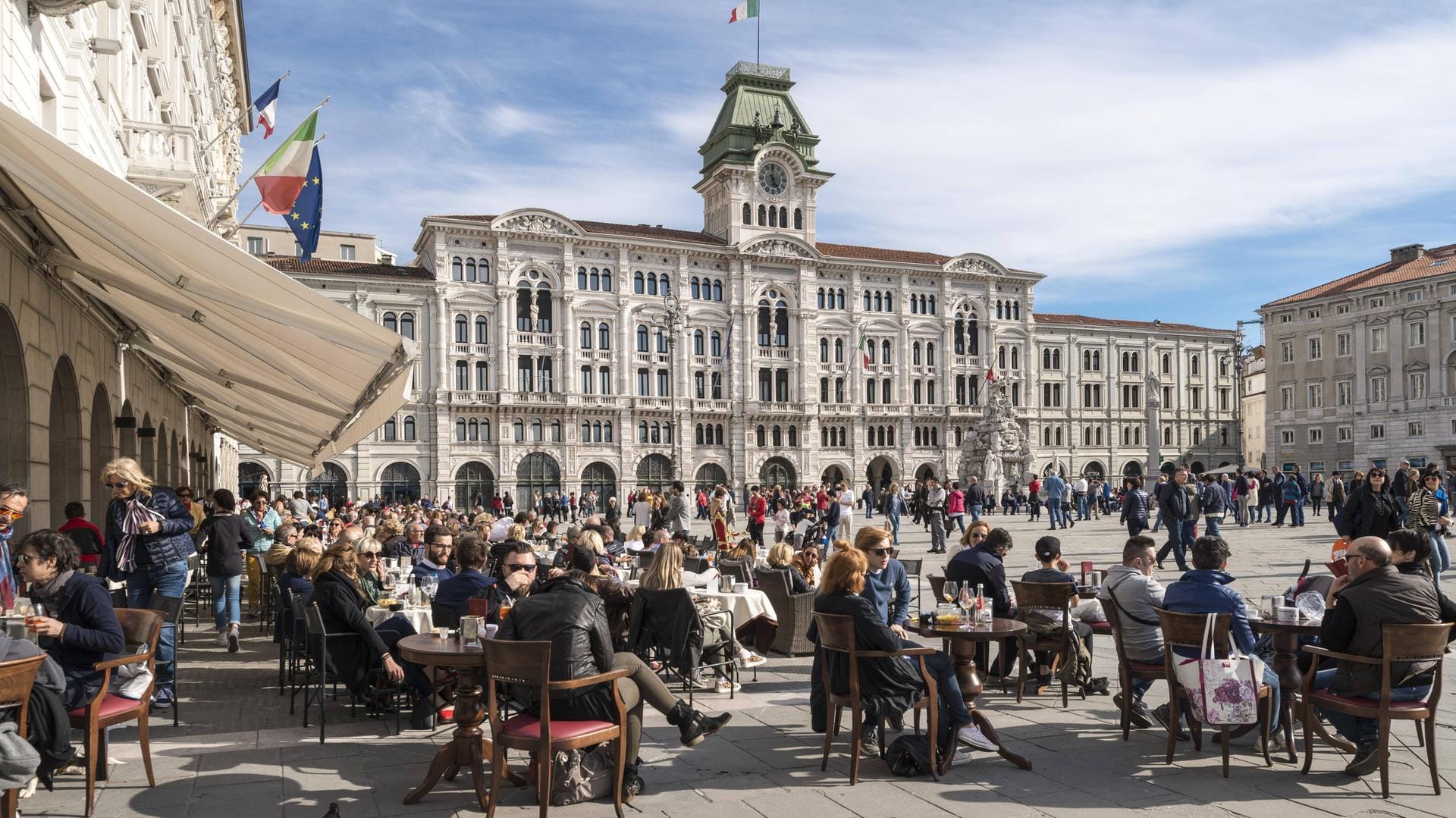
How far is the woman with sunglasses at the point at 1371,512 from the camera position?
1177 centimetres

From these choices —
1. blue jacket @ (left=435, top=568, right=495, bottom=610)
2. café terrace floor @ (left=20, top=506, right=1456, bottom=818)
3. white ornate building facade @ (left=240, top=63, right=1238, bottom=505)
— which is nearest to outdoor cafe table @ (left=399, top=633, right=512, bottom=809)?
café terrace floor @ (left=20, top=506, right=1456, bottom=818)

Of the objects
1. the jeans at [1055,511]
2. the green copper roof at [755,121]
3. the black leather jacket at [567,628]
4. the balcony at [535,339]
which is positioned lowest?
the jeans at [1055,511]

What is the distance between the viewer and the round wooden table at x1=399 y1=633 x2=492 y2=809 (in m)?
5.25

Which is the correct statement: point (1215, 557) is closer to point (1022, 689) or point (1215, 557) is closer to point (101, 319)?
point (1022, 689)

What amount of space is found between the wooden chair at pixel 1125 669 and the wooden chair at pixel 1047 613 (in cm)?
85

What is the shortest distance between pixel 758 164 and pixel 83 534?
51114 mm

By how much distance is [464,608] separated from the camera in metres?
7.27

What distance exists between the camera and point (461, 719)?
5.39 metres

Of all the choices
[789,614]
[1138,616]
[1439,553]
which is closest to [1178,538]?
[1439,553]

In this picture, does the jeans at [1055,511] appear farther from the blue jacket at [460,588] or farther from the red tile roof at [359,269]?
the red tile roof at [359,269]

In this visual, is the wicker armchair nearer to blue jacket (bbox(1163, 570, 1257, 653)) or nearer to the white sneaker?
the white sneaker

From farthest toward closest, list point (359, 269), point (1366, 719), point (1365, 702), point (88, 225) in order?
point (359, 269)
point (88, 225)
point (1366, 719)
point (1365, 702)

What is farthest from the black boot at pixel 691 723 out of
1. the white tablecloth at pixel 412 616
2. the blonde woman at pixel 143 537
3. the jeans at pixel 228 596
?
the jeans at pixel 228 596

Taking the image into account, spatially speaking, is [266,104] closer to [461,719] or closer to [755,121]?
[461,719]
